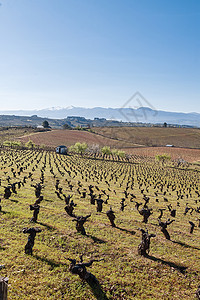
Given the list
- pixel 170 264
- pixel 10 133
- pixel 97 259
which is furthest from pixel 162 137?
pixel 97 259

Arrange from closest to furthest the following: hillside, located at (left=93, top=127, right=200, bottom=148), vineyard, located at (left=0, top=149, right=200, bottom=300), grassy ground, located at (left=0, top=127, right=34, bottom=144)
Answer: vineyard, located at (left=0, top=149, right=200, bottom=300), grassy ground, located at (left=0, top=127, right=34, bottom=144), hillside, located at (left=93, top=127, right=200, bottom=148)

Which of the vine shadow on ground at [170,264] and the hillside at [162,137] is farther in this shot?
the hillside at [162,137]

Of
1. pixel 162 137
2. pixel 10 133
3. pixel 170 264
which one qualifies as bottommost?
pixel 170 264

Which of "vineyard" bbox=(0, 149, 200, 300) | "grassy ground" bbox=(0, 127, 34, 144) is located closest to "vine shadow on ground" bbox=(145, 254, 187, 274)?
"vineyard" bbox=(0, 149, 200, 300)

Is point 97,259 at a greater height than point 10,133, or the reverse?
point 10,133

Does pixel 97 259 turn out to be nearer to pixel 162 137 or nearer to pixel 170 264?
pixel 170 264

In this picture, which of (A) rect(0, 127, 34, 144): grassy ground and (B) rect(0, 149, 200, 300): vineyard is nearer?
(B) rect(0, 149, 200, 300): vineyard

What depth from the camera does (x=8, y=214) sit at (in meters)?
15.0

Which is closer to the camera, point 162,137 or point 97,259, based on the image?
point 97,259

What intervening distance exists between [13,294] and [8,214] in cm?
835

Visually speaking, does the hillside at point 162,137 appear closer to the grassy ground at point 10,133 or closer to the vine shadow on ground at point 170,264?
the grassy ground at point 10,133

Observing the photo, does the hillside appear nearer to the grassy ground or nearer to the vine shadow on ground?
the grassy ground

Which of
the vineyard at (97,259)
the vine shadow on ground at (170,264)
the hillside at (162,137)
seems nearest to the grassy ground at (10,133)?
the hillside at (162,137)

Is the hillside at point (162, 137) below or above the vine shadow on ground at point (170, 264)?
above
